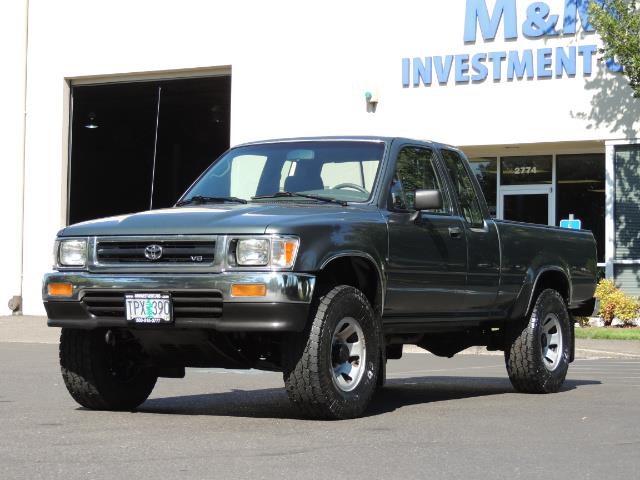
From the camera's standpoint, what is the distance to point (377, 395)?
440 inches

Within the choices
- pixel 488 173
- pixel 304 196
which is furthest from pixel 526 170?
pixel 304 196

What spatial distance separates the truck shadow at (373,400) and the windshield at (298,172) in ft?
5.09

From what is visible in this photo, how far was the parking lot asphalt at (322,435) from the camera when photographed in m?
6.65

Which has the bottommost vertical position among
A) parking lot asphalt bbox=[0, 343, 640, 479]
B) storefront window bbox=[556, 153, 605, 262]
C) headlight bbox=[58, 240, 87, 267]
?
parking lot asphalt bbox=[0, 343, 640, 479]

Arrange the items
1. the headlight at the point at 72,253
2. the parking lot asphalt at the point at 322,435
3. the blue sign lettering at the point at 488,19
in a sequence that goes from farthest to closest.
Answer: the blue sign lettering at the point at 488,19, the headlight at the point at 72,253, the parking lot asphalt at the point at 322,435

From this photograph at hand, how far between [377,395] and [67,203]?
19371mm

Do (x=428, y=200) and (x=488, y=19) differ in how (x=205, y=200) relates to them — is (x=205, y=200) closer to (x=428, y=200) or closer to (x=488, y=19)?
(x=428, y=200)

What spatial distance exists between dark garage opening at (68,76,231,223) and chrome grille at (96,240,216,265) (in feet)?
64.7

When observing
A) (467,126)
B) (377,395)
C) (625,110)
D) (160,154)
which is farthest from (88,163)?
(377,395)

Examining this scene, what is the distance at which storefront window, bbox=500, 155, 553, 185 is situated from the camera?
84.7ft

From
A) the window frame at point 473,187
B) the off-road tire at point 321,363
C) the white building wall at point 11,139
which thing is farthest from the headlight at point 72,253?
the white building wall at point 11,139

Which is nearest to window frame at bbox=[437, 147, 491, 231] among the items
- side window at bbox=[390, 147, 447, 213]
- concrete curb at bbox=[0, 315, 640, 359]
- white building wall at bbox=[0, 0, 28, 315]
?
side window at bbox=[390, 147, 447, 213]

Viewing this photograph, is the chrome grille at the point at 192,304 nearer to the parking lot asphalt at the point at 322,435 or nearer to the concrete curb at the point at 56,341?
the parking lot asphalt at the point at 322,435

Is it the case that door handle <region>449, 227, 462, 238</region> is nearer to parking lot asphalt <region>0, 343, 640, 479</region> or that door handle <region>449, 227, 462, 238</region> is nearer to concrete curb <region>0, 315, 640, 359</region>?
parking lot asphalt <region>0, 343, 640, 479</region>
